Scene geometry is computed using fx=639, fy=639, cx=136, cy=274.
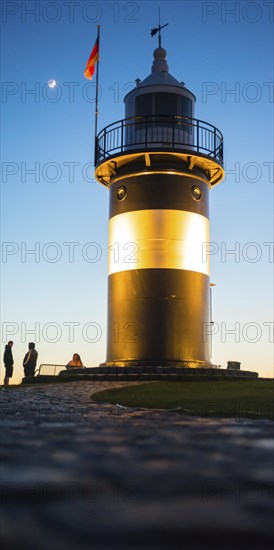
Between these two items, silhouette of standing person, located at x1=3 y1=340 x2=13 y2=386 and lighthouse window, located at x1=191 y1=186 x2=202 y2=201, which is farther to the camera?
lighthouse window, located at x1=191 y1=186 x2=202 y2=201

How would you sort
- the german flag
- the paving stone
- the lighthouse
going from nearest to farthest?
the paving stone
the lighthouse
the german flag

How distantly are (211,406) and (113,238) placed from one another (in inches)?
533

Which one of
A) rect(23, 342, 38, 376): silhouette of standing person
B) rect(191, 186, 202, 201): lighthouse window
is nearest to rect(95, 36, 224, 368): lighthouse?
rect(191, 186, 202, 201): lighthouse window

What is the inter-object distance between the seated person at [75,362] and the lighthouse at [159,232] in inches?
37.8

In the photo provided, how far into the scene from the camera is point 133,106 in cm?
2220

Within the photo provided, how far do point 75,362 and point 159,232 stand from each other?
5.10 m

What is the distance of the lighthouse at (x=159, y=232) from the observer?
20344 millimetres

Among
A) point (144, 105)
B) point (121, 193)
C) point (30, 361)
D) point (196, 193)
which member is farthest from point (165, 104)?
point (30, 361)

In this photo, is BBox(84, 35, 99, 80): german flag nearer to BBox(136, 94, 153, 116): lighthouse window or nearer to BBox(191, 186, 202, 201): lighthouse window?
BBox(136, 94, 153, 116): lighthouse window

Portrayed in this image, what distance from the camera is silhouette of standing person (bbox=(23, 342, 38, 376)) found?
2066 cm

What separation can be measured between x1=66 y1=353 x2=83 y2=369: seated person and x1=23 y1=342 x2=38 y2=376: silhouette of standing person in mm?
1126

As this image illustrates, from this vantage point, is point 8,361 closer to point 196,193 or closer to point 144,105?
point 196,193

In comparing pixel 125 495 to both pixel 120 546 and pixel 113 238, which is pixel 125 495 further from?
pixel 113 238

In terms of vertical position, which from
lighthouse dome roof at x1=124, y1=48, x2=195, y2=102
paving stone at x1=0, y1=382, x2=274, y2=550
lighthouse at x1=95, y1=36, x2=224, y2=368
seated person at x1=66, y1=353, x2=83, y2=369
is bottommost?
paving stone at x1=0, y1=382, x2=274, y2=550
